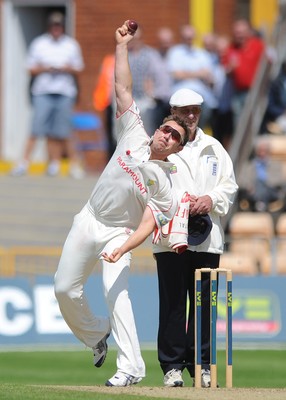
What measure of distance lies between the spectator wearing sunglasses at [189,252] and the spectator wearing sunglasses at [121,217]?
7.9 inches

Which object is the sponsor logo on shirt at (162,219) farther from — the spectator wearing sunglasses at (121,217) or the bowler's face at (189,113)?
the bowler's face at (189,113)

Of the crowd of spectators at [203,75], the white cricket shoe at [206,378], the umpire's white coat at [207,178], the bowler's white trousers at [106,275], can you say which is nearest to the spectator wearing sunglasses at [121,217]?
the bowler's white trousers at [106,275]

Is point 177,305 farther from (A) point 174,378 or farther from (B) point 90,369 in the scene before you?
(B) point 90,369

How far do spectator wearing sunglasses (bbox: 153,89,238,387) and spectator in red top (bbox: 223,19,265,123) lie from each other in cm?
1055

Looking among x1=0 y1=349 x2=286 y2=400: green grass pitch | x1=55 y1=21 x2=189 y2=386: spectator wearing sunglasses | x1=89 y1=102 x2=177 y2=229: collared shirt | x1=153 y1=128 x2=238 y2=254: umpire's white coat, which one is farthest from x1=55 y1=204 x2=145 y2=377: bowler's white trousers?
x1=0 y1=349 x2=286 y2=400: green grass pitch

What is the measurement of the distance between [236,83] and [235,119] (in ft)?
1.71

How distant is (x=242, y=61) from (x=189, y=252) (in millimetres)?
11048

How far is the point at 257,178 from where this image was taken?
21.1 m

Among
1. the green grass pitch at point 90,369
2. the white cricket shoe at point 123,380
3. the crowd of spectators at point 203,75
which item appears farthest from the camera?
the crowd of spectators at point 203,75

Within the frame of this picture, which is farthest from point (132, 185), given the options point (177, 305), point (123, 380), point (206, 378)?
point (206, 378)

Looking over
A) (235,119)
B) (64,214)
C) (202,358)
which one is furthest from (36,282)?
(202,358)

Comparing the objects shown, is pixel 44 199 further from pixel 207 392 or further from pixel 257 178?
pixel 207 392

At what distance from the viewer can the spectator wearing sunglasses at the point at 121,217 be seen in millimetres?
10914

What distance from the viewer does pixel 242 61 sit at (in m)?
21.9
